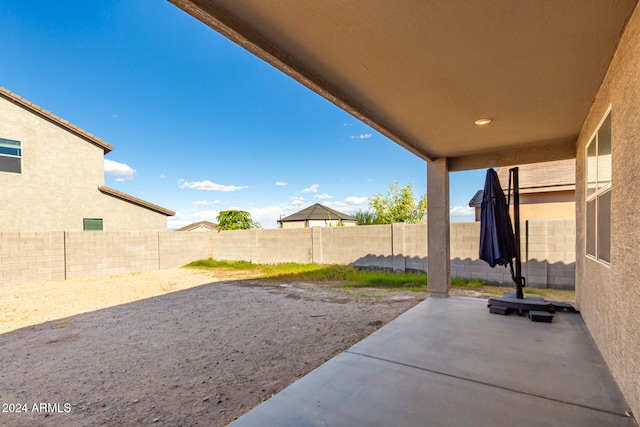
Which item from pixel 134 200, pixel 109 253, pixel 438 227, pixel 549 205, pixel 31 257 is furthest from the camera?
pixel 134 200

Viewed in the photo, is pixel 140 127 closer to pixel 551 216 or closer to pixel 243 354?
pixel 243 354

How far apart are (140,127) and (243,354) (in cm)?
1589

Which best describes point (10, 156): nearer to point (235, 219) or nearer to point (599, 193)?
point (235, 219)

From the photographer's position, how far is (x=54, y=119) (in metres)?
10.4

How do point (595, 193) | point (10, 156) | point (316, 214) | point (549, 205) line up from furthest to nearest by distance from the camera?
point (316, 214)
point (549, 205)
point (10, 156)
point (595, 193)

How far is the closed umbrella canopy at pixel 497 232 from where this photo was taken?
403 cm

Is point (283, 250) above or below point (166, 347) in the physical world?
above

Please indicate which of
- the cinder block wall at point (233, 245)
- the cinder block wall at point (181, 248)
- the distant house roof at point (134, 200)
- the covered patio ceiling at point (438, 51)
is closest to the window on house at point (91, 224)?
the distant house roof at point (134, 200)

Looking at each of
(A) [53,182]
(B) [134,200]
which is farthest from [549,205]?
(A) [53,182]

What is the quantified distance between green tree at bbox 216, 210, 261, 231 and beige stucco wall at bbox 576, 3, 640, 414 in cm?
1916

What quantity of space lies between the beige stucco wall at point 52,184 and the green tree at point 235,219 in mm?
Answer: 8346

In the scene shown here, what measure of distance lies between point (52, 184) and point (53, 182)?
0.25 ft

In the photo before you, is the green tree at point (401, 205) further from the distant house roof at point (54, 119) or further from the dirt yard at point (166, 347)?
the distant house roof at point (54, 119)

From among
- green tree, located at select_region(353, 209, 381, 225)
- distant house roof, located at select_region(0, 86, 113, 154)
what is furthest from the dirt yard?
distant house roof, located at select_region(0, 86, 113, 154)
